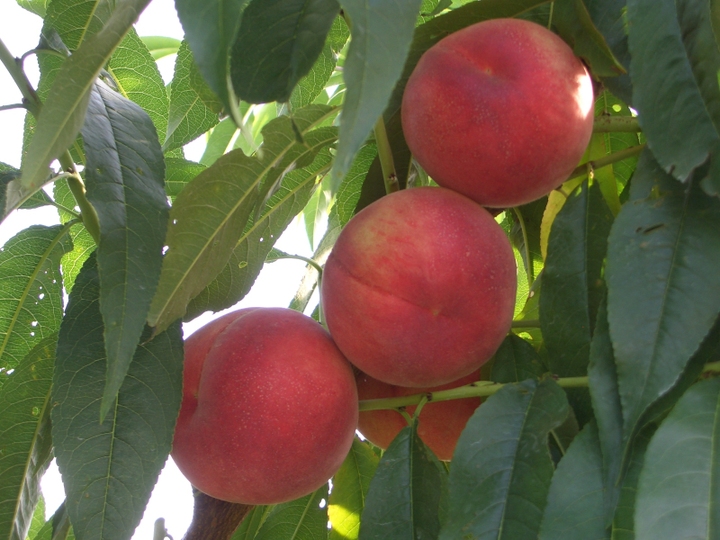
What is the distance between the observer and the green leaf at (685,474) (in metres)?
0.71

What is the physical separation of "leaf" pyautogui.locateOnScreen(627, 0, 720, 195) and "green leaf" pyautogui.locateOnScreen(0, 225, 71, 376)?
3.13ft

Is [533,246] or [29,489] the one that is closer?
[29,489]

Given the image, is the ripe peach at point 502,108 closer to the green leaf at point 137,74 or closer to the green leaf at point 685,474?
the green leaf at point 685,474

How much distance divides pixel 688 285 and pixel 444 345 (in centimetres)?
31

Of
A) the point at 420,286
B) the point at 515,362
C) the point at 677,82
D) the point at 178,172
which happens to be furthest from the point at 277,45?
the point at 178,172

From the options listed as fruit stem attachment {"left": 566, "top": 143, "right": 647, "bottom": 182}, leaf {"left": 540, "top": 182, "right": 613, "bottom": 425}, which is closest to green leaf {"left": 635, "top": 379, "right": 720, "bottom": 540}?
leaf {"left": 540, "top": 182, "right": 613, "bottom": 425}

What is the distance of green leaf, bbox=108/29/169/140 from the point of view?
154 centimetres

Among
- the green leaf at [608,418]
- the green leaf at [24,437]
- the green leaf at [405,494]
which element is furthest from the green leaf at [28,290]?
the green leaf at [608,418]

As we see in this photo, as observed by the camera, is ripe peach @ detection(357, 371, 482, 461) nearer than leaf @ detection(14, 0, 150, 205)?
No

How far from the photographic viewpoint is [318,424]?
105cm

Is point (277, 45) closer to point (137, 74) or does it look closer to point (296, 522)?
point (137, 74)

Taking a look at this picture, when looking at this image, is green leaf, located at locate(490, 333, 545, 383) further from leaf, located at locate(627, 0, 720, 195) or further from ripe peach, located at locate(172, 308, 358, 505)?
leaf, located at locate(627, 0, 720, 195)

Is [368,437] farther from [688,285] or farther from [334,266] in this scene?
[688,285]

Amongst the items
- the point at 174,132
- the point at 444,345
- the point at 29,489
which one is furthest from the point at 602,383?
the point at 174,132
